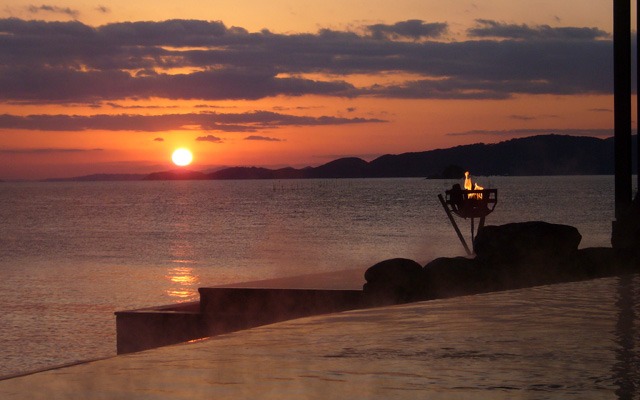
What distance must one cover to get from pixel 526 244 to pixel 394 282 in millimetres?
2324

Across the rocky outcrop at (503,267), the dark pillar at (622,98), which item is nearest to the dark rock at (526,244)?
the rocky outcrop at (503,267)


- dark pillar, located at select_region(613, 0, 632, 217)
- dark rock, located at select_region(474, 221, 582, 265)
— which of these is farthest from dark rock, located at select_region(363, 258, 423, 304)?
dark pillar, located at select_region(613, 0, 632, 217)

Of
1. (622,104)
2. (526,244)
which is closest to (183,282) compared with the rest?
(622,104)

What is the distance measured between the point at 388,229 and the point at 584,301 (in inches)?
2472

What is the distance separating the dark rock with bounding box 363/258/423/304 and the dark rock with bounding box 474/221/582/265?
1093 mm

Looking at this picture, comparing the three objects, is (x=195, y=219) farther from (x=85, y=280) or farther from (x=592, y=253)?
(x=592, y=253)

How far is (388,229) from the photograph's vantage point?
7088cm

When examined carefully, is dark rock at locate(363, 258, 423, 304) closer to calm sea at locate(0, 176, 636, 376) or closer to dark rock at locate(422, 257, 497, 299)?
dark rock at locate(422, 257, 497, 299)

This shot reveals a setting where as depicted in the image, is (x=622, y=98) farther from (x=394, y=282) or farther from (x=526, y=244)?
(x=394, y=282)

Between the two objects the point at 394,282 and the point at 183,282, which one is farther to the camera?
the point at 183,282

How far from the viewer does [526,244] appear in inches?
466

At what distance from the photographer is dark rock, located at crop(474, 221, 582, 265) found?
38.1ft

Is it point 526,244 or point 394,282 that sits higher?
point 526,244

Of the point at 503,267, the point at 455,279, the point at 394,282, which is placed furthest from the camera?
the point at 503,267
